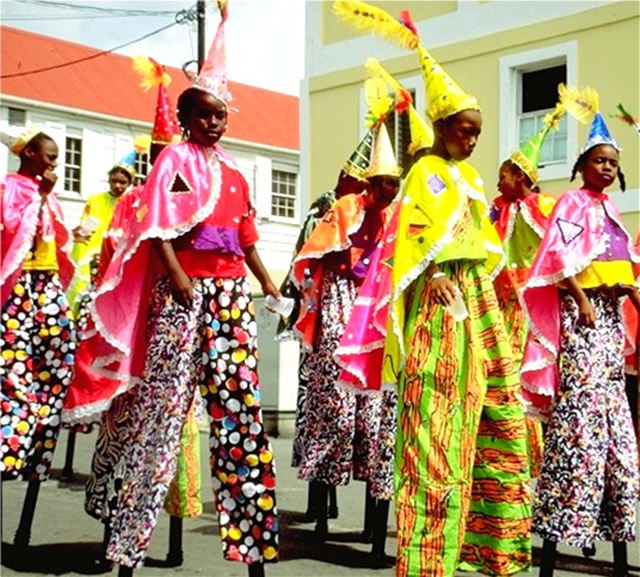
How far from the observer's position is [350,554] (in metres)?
6.31

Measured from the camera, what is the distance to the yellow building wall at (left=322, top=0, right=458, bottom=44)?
716 inches

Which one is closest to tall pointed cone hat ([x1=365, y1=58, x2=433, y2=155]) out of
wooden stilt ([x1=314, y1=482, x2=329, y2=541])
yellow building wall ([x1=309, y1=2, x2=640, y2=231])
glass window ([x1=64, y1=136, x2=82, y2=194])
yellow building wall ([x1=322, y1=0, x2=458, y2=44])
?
wooden stilt ([x1=314, y1=482, x2=329, y2=541])

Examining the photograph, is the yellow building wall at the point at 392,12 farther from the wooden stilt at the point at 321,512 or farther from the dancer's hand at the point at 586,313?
the dancer's hand at the point at 586,313

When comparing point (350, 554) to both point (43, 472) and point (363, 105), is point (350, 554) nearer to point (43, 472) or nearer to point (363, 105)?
point (43, 472)

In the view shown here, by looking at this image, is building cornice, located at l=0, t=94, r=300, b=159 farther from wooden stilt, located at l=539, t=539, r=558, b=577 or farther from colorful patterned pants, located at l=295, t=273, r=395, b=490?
wooden stilt, located at l=539, t=539, r=558, b=577

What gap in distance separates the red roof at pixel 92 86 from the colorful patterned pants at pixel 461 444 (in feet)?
76.3

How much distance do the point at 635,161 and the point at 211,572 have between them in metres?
11.0

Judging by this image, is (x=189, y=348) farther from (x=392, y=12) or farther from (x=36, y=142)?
(x=392, y=12)

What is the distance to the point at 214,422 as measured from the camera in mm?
5012

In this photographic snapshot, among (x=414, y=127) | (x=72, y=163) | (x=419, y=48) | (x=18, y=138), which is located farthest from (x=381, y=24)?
→ (x=72, y=163)

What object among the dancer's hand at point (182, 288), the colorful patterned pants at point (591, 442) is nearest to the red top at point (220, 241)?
the dancer's hand at point (182, 288)

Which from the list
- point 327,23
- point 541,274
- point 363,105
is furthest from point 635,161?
point 541,274

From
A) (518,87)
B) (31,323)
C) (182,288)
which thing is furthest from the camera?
(518,87)

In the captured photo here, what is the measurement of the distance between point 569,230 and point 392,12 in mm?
13610
